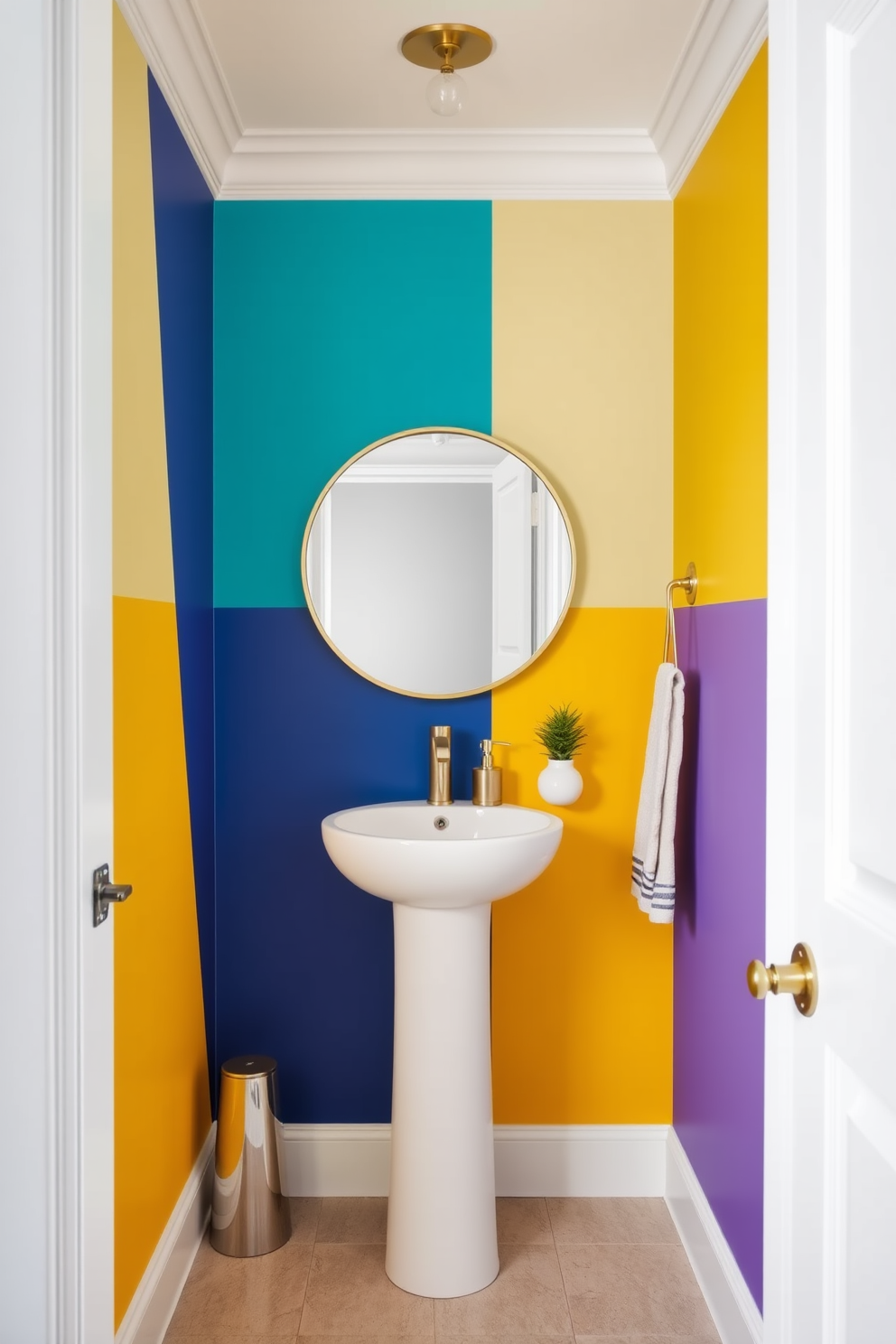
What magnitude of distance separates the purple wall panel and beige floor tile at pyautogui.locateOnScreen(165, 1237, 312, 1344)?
34.2 inches

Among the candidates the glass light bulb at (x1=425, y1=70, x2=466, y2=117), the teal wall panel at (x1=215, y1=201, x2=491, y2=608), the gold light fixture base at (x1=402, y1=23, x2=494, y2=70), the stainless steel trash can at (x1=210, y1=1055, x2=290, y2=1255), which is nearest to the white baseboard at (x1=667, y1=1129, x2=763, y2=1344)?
the stainless steel trash can at (x1=210, y1=1055, x2=290, y2=1255)

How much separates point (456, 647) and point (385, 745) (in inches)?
11.5

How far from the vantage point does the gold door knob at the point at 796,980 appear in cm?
97

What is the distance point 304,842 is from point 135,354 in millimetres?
1203

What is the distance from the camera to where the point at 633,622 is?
8.08 ft

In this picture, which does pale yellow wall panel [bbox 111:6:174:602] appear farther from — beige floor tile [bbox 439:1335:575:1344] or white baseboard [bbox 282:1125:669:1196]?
beige floor tile [bbox 439:1335:575:1344]

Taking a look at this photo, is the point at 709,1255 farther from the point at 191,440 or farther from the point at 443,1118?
the point at 191,440

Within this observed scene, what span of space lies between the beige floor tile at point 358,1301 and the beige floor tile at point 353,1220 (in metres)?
0.04

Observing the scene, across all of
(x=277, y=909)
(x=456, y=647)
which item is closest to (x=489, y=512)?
(x=456, y=647)

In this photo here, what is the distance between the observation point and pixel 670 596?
232cm
